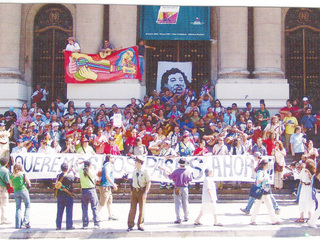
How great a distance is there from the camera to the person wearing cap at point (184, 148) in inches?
611

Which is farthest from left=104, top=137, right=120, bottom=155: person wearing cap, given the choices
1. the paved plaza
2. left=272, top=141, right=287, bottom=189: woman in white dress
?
left=272, top=141, right=287, bottom=189: woman in white dress

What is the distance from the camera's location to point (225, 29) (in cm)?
2167

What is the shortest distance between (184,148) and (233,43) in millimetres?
7755

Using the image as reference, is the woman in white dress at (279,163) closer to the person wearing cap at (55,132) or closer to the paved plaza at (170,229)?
the paved plaza at (170,229)

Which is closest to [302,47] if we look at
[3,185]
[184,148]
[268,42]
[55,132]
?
[268,42]

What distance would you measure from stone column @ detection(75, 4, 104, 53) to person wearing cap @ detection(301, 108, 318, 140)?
31.3ft

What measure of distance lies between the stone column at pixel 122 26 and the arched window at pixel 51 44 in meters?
2.85

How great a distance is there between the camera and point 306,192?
12.4 metres

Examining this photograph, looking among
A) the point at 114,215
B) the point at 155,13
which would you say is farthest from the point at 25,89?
the point at 114,215

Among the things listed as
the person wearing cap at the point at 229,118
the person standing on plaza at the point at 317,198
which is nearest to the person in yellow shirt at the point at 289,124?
the person wearing cap at the point at 229,118

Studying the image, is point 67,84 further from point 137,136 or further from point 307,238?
point 307,238

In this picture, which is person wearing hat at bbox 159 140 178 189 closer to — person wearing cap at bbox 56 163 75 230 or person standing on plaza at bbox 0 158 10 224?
person wearing cap at bbox 56 163 75 230

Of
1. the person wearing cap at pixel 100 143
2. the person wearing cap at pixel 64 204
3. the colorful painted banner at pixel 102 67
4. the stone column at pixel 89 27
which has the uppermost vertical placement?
the stone column at pixel 89 27

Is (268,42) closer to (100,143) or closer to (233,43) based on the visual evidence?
(233,43)
